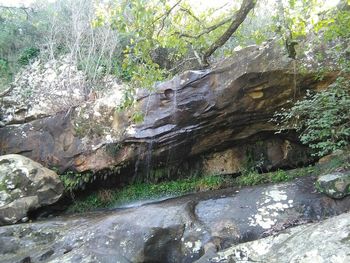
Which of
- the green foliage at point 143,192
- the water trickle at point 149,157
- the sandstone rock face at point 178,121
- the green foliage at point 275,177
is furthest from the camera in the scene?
the green foliage at point 143,192

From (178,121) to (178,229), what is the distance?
3118mm

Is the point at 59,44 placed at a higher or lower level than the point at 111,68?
higher

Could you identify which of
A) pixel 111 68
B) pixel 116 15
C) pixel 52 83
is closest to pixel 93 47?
pixel 111 68

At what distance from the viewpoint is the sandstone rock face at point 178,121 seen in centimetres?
709

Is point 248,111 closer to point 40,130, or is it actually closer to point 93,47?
point 40,130

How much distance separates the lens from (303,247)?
11.6 feet

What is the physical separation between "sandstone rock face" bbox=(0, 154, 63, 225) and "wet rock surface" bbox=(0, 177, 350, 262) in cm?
98

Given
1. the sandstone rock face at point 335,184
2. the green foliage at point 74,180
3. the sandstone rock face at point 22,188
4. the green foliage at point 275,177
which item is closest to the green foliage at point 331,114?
the sandstone rock face at point 335,184

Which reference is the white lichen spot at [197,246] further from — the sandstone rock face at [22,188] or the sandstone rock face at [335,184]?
the sandstone rock face at [22,188]

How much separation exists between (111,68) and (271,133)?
6799 millimetres

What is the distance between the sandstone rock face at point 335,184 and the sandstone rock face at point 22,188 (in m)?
5.91

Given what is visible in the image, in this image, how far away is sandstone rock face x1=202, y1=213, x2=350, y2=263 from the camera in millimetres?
3214

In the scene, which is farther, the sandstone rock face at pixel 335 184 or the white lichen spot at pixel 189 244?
the sandstone rock face at pixel 335 184

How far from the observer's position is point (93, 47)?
12.1 metres
